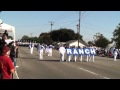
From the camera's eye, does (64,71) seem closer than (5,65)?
No

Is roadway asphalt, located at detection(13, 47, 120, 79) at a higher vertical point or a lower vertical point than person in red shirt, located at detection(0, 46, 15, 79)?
lower

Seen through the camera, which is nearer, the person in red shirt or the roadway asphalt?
the person in red shirt

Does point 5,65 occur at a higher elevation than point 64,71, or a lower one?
higher

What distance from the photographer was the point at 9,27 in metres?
22.6

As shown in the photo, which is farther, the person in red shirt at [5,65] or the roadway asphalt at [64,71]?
the roadway asphalt at [64,71]

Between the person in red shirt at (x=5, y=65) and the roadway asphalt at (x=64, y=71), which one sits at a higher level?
the person in red shirt at (x=5, y=65)
